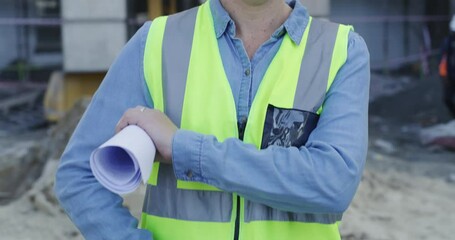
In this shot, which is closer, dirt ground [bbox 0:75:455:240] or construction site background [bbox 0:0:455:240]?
dirt ground [bbox 0:75:455:240]

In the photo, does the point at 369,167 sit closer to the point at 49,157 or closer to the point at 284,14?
the point at 49,157

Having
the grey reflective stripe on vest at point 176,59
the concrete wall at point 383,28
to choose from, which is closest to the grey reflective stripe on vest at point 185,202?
the grey reflective stripe on vest at point 176,59

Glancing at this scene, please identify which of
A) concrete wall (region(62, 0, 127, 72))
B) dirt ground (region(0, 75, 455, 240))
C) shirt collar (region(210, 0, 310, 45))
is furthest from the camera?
concrete wall (region(62, 0, 127, 72))

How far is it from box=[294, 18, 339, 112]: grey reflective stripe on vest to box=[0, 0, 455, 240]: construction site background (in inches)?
154

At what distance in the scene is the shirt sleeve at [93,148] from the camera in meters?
2.14

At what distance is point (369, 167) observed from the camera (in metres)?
9.44

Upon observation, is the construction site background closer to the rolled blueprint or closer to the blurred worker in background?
the blurred worker in background

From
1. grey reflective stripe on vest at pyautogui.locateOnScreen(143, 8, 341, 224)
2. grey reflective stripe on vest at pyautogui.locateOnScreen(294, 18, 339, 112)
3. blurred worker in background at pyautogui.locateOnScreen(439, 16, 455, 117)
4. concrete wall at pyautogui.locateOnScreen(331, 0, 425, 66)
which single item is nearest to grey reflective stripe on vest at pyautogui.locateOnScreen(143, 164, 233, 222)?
grey reflective stripe on vest at pyautogui.locateOnScreen(143, 8, 341, 224)

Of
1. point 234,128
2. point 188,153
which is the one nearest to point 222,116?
point 234,128

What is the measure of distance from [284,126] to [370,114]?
12.8 meters

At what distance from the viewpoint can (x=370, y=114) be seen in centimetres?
1475

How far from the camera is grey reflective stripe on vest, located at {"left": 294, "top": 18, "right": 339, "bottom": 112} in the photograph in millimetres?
2162

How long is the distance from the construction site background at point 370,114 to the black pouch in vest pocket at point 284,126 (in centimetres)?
397

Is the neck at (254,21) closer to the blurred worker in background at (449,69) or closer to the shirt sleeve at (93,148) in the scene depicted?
the shirt sleeve at (93,148)
